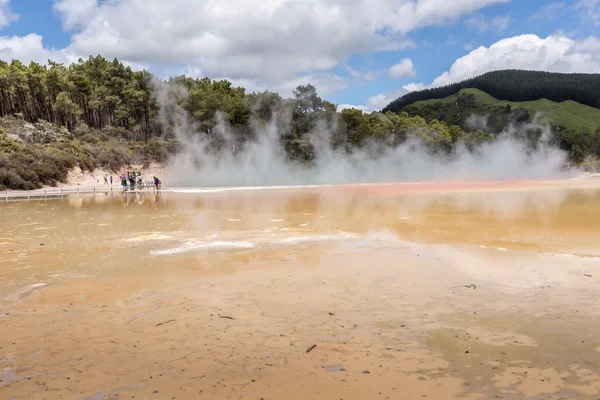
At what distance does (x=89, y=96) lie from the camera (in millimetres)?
64688

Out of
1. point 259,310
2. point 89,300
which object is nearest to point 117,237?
point 89,300

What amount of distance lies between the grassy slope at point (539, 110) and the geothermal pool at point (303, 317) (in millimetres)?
122548

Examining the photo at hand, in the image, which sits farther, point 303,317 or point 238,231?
point 238,231

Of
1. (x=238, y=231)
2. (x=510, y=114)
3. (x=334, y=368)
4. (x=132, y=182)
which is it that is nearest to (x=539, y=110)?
(x=510, y=114)

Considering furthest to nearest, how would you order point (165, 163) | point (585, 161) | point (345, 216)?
point (585, 161), point (165, 163), point (345, 216)

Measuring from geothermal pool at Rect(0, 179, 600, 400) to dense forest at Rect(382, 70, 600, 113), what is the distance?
143m

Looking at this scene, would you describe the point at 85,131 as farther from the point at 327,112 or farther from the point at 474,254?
the point at 474,254

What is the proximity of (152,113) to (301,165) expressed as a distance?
23.3 metres

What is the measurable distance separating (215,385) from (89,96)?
69612 millimetres

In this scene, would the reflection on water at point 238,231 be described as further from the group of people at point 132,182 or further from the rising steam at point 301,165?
the rising steam at point 301,165

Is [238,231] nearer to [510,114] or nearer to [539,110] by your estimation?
[510,114]

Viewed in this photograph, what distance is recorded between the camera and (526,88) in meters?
139

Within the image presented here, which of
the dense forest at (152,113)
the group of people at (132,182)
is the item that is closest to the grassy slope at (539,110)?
the dense forest at (152,113)

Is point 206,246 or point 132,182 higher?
point 132,182
